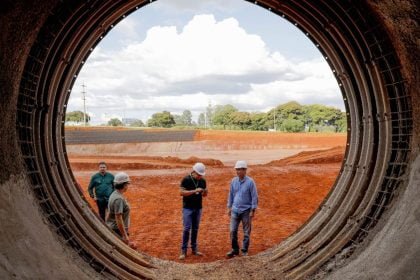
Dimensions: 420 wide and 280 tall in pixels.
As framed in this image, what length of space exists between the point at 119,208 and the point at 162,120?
5884cm

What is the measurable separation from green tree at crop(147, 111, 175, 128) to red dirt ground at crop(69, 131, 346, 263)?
32448 millimetres

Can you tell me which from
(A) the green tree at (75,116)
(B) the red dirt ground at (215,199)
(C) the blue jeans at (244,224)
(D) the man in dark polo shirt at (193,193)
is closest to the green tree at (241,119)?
(A) the green tree at (75,116)

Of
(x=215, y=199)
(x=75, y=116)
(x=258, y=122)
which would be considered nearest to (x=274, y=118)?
(x=258, y=122)

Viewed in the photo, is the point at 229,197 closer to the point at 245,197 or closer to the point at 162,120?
the point at 245,197

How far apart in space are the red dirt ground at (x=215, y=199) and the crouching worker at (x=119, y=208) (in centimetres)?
275

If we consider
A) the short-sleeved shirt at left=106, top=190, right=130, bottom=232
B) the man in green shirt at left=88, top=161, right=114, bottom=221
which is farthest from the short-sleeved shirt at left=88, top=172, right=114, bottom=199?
the short-sleeved shirt at left=106, top=190, right=130, bottom=232

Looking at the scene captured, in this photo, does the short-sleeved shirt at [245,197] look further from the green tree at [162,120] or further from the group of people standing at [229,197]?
the green tree at [162,120]

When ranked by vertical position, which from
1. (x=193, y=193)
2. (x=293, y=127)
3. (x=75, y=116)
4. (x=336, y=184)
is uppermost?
(x=75, y=116)

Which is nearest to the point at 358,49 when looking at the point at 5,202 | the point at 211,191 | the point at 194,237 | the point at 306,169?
the point at 5,202

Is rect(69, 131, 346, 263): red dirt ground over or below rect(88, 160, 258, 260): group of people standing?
below

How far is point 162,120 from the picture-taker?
211 feet

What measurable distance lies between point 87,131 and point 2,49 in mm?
37883

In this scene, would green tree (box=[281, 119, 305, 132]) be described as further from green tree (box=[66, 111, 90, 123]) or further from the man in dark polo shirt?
the man in dark polo shirt

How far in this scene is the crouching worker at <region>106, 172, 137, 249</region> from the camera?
582 cm
